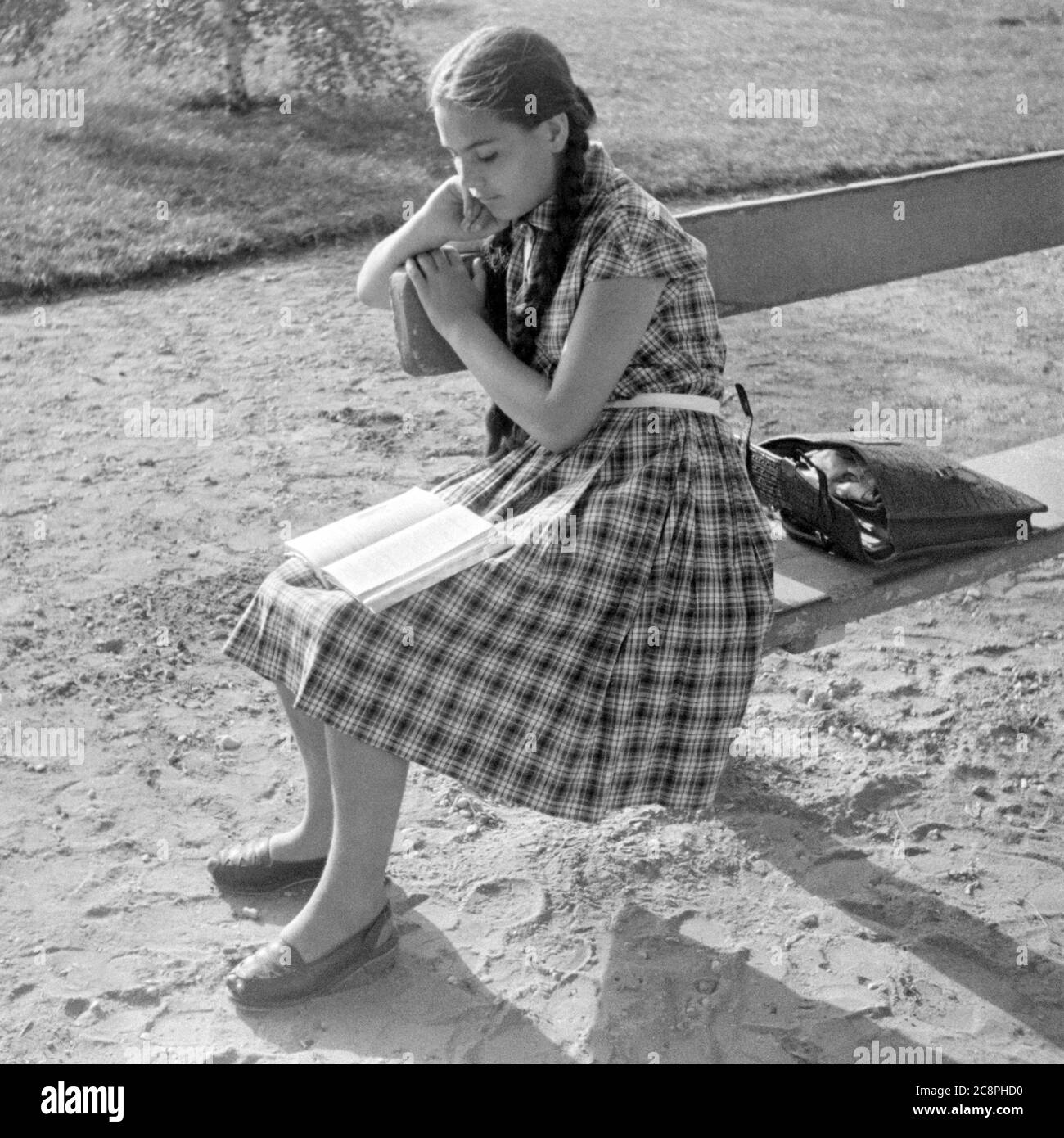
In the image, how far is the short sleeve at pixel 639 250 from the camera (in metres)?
2.63

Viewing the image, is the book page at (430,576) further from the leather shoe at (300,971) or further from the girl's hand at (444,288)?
the leather shoe at (300,971)

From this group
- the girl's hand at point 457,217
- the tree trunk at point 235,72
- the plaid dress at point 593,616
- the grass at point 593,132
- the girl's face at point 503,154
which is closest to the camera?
the plaid dress at point 593,616

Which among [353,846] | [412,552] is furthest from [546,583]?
[353,846]

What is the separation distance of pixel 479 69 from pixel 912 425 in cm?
292

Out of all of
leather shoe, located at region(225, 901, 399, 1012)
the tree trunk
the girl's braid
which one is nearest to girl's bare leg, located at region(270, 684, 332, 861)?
leather shoe, located at region(225, 901, 399, 1012)

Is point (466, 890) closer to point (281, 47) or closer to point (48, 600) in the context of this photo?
point (48, 600)

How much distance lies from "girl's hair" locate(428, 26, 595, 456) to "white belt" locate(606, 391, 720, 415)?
21 centimetres

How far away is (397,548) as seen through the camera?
8.64 feet

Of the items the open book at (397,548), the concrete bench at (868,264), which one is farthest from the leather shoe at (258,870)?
the concrete bench at (868,264)

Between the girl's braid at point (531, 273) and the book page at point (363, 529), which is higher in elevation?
A: the girl's braid at point (531, 273)

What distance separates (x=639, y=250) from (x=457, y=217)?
1.27ft

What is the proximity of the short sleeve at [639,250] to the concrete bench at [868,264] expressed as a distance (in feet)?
1.40

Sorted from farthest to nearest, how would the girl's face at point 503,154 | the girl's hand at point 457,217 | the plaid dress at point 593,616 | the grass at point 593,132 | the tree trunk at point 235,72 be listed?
1. the tree trunk at point 235,72
2. the grass at point 593,132
3. the girl's hand at point 457,217
4. the girl's face at point 503,154
5. the plaid dress at point 593,616
